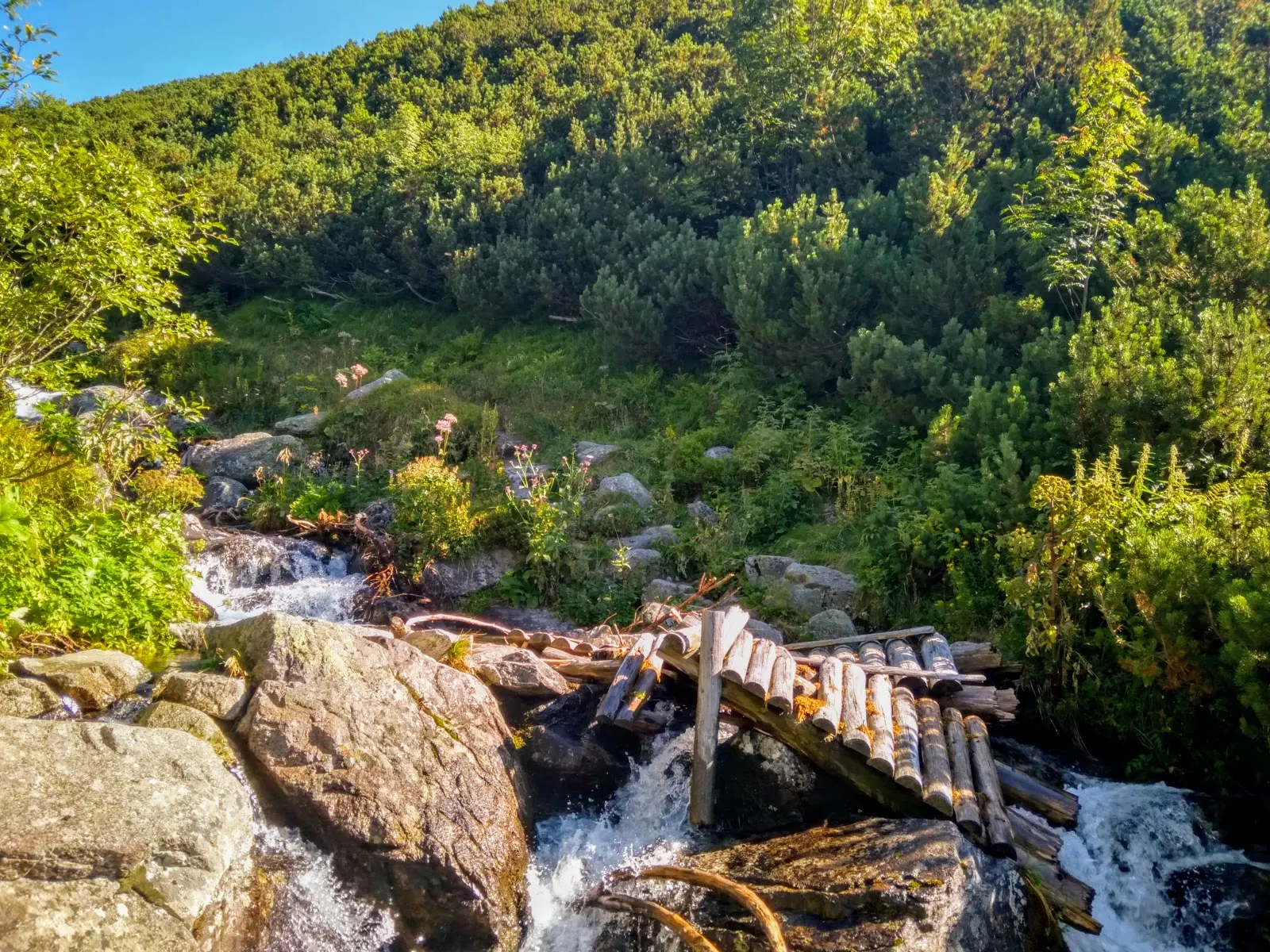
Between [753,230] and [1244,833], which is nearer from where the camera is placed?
[1244,833]

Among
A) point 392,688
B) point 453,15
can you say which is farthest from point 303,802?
point 453,15

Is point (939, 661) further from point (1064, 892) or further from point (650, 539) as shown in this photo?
point (650, 539)

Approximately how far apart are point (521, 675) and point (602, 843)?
4.60ft

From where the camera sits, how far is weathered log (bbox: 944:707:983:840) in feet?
15.0

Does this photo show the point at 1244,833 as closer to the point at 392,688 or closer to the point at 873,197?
the point at 392,688

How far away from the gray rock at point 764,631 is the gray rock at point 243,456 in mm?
7934

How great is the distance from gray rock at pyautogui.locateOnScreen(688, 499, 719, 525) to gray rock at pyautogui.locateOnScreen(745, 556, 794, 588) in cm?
114

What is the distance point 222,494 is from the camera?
11656mm

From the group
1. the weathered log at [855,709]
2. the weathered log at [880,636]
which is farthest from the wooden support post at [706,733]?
the weathered log at [880,636]

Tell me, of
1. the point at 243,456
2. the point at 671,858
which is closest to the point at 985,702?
the point at 671,858

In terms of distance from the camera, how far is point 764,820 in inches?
210

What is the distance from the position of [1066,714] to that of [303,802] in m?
5.32

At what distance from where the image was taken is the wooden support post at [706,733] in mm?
5195

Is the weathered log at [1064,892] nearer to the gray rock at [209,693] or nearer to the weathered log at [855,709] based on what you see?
the weathered log at [855,709]
